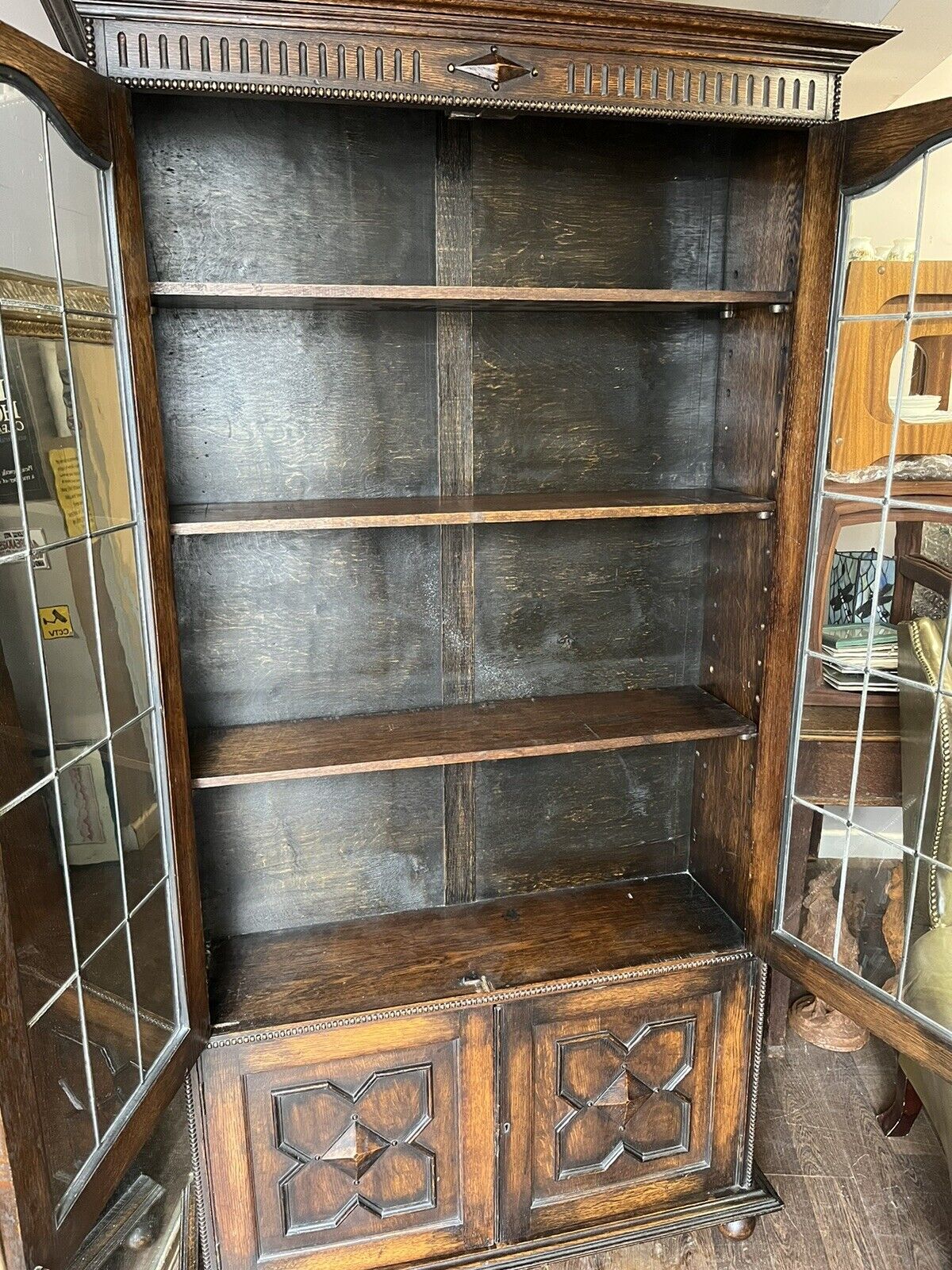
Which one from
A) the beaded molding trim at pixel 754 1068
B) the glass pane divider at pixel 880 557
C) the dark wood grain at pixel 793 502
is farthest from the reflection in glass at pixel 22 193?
the beaded molding trim at pixel 754 1068

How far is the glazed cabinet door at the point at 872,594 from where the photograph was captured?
4.90 feet

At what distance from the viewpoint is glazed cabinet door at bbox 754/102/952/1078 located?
149cm

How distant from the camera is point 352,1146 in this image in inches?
67.6

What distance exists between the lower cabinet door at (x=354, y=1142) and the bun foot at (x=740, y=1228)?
0.57 m

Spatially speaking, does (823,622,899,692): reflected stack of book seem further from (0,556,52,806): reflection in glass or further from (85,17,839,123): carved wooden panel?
(0,556,52,806): reflection in glass

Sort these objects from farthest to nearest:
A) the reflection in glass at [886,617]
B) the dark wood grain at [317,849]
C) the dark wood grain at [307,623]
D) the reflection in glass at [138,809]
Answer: the dark wood grain at [317,849] < the dark wood grain at [307,623] < the reflection in glass at [886,617] < the reflection in glass at [138,809]

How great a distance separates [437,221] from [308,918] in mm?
1426

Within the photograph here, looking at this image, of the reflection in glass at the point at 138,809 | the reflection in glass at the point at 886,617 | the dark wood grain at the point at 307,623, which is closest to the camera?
the reflection in glass at the point at 138,809

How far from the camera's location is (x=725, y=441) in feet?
6.06

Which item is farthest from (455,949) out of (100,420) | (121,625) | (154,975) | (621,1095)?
(100,420)

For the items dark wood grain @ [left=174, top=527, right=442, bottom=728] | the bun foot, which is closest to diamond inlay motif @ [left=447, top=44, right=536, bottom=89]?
dark wood grain @ [left=174, top=527, right=442, bottom=728]

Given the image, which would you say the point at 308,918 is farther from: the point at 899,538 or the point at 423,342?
the point at 899,538

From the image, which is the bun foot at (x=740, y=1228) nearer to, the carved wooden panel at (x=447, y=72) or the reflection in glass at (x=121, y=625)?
the reflection in glass at (x=121, y=625)

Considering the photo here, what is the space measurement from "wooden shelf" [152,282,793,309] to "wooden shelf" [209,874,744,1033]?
124 centimetres
